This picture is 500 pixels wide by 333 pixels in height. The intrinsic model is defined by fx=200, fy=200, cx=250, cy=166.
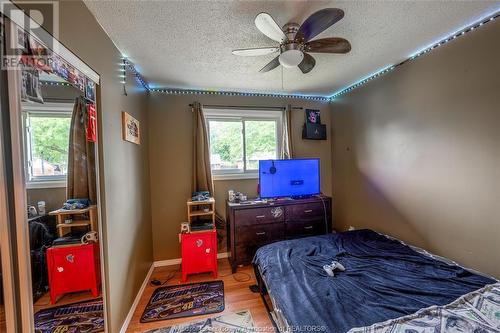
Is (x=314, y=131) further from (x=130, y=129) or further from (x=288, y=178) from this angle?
(x=130, y=129)

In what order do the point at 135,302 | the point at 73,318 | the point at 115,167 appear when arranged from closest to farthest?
1. the point at 73,318
2. the point at 115,167
3. the point at 135,302

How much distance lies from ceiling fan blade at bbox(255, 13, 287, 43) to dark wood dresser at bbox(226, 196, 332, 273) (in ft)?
6.25

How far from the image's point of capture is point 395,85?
231cm

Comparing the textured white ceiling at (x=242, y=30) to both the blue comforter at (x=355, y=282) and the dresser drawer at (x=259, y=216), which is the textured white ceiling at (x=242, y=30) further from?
the blue comforter at (x=355, y=282)

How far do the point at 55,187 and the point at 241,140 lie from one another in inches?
93.5

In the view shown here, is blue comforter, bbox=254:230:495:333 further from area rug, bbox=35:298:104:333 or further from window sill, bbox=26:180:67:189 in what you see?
window sill, bbox=26:180:67:189

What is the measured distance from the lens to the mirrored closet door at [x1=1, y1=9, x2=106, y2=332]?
0.84 metres

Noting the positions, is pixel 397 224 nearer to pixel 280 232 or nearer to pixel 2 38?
pixel 280 232

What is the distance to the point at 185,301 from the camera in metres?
2.07

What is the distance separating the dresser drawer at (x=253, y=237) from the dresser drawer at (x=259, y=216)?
64mm

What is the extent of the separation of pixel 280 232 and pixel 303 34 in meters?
2.28

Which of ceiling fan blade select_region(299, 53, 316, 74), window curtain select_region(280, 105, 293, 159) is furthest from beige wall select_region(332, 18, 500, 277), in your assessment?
ceiling fan blade select_region(299, 53, 316, 74)

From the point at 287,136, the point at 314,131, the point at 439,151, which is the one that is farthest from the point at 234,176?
the point at 439,151

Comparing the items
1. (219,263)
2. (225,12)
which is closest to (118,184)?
(225,12)
